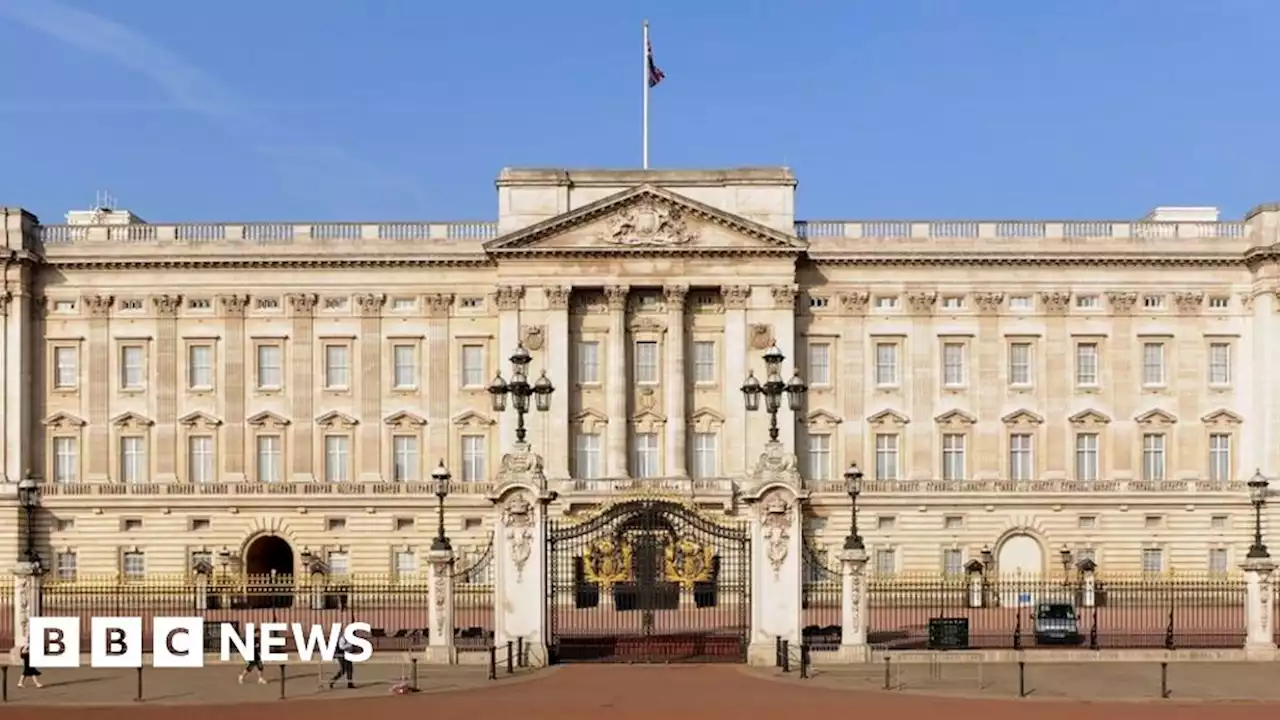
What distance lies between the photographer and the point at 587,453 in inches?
2685

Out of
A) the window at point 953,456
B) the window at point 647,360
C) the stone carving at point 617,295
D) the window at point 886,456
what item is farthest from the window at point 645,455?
the window at point 953,456

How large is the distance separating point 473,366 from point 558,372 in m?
4.40

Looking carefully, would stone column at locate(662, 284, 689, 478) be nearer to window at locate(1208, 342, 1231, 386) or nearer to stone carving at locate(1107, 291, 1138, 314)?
stone carving at locate(1107, 291, 1138, 314)

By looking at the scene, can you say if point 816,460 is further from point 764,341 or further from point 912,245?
point 912,245

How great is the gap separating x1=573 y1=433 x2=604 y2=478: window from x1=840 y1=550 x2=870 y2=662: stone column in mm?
28885

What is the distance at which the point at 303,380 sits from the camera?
227ft

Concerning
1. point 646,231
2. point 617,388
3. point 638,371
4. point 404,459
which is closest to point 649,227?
point 646,231

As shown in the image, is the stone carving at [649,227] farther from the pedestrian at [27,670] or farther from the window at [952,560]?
the pedestrian at [27,670]

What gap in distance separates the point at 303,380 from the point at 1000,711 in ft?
145

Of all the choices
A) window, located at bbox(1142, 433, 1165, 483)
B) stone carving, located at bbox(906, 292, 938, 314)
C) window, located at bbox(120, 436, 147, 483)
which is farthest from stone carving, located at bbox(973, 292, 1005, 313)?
window, located at bbox(120, 436, 147, 483)

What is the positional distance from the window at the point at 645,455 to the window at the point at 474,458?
6.40 meters

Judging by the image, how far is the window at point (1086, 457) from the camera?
6900 centimetres

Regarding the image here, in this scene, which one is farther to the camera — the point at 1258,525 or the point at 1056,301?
the point at 1056,301

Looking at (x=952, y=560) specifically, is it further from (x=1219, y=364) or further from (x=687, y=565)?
(x=687, y=565)
